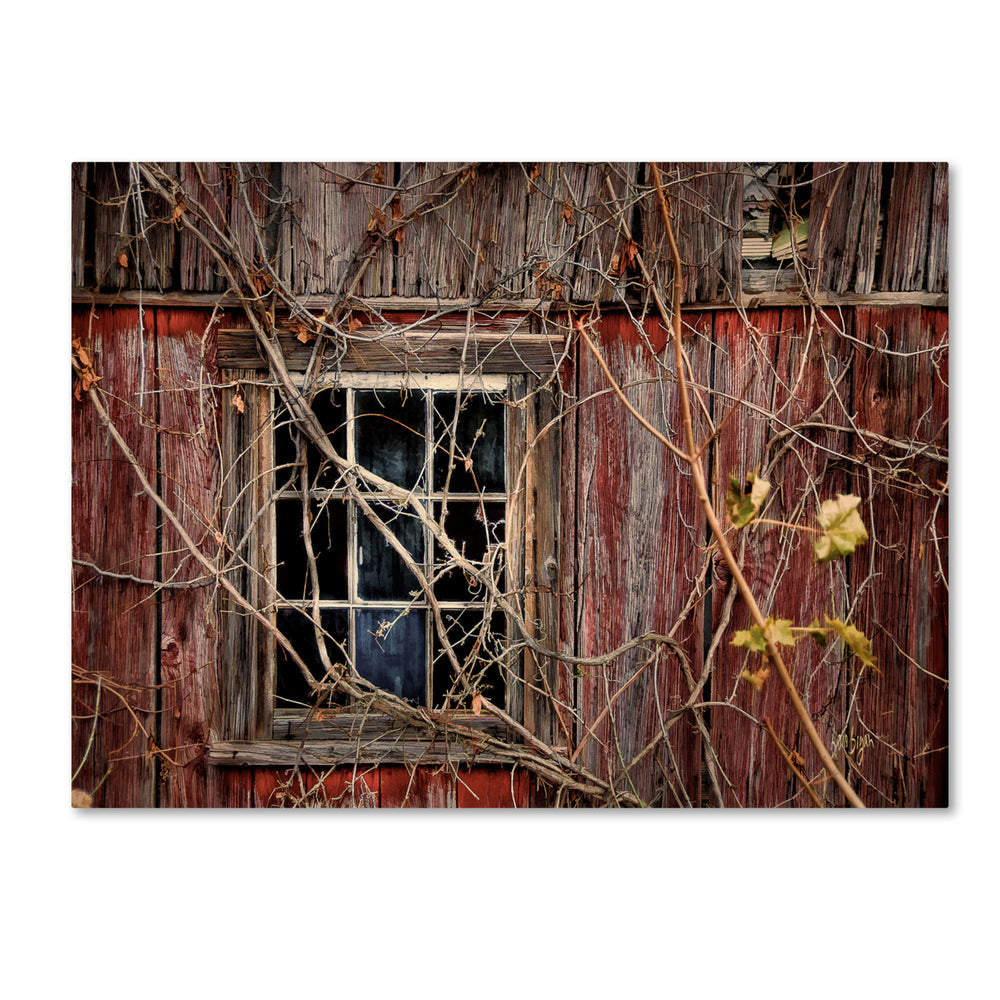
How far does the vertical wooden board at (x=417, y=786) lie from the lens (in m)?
1.59

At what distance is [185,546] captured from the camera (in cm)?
160

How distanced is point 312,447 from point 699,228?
1.19 metres

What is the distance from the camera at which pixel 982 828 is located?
1535mm

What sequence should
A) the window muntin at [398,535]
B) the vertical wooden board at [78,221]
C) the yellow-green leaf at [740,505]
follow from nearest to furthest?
1. the yellow-green leaf at [740,505]
2. the vertical wooden board at [78,221]
3. the window muntin at [398,535]

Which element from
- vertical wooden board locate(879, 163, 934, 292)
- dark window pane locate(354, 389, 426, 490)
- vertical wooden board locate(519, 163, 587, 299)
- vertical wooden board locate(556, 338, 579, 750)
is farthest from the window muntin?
vertical wooden board locate(879, 163, 934, 292)

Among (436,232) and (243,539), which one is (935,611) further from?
(243,539)

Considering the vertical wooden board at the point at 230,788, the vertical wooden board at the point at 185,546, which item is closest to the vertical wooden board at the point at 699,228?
the vertical wooden board at the point at 185,546

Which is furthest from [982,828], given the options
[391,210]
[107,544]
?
[107,544]

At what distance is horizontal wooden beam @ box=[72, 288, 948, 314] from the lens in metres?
1.54

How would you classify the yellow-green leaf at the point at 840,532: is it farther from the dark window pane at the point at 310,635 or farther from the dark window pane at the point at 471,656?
the dark window pane at the point at 310,635

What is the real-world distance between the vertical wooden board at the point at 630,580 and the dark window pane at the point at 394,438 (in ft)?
1.46

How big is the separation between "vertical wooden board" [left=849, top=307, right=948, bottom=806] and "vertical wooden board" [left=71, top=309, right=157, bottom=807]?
1905 millimetres

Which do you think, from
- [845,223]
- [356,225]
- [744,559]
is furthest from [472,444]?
[845,223]
